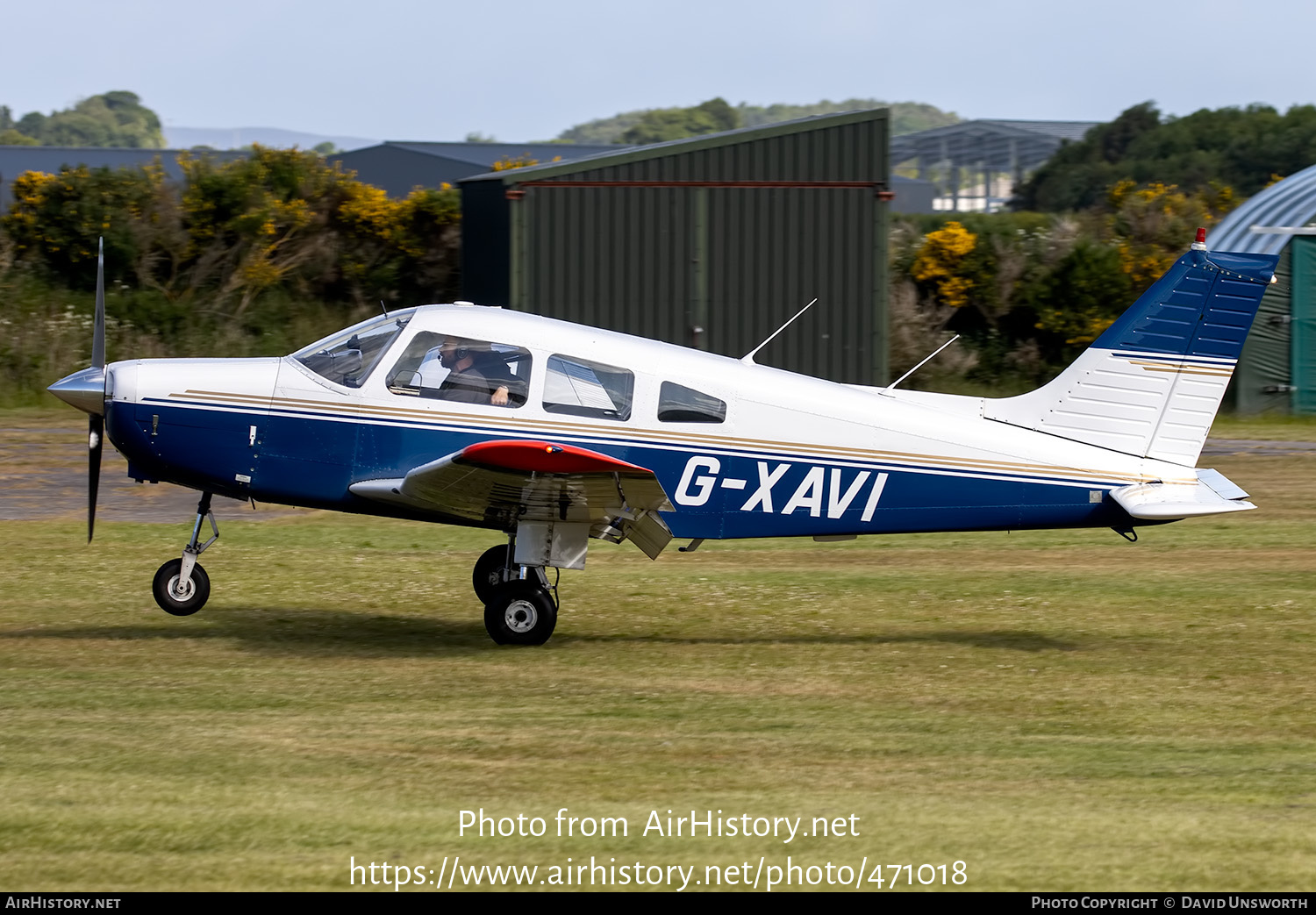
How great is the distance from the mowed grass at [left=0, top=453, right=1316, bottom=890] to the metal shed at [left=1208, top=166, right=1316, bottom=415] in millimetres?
12209

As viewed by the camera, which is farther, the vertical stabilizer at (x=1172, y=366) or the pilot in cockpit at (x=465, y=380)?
the vertical stabilizer at (x=1172, y=366)

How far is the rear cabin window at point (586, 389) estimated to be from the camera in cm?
971

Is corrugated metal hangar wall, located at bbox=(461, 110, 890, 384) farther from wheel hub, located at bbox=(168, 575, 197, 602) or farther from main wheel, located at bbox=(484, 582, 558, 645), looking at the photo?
main wheel, located at bbox=(484, 582, 558, 645)

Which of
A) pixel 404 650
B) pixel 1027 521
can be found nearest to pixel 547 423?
pixel 404 650

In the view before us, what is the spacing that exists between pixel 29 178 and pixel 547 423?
20499 mm

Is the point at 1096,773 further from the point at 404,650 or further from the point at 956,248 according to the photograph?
the point at 956,248

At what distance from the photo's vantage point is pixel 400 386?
9.66 meters

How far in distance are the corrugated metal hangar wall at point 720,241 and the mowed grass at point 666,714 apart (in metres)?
7.83

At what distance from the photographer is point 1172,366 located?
998 cm

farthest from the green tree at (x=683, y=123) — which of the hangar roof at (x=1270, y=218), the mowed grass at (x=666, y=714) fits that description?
the mowed grass at (x=666, y=714)

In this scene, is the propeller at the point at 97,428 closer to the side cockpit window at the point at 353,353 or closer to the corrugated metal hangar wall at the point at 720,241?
the side cockpit window at the point at 353,353

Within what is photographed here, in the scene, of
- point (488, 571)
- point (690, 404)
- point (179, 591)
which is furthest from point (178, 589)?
point (690, 404)

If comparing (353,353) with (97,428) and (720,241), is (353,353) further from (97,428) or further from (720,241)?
(720,241)

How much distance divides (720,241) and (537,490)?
12.6 meters
